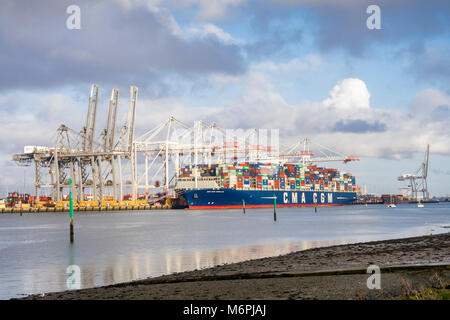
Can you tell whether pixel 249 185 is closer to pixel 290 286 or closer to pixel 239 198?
pixel 239 198

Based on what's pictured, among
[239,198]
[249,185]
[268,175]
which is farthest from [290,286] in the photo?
[268,175]

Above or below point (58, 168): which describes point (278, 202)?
below

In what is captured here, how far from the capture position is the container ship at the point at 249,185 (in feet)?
399

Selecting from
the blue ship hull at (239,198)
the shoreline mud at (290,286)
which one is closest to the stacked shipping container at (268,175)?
the blue ship hull at (239,198)

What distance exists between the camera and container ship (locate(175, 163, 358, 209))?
122 meters

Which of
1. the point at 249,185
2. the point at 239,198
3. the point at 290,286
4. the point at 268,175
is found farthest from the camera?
the point at 268,175

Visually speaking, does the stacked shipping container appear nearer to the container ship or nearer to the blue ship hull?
the container ship

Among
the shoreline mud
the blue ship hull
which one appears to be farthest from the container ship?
the shoreline mud

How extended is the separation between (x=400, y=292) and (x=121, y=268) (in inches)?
627

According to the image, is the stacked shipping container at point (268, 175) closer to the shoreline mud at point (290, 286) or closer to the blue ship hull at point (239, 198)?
the blue ship hull at point (239, 198)

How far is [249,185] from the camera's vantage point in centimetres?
12462
